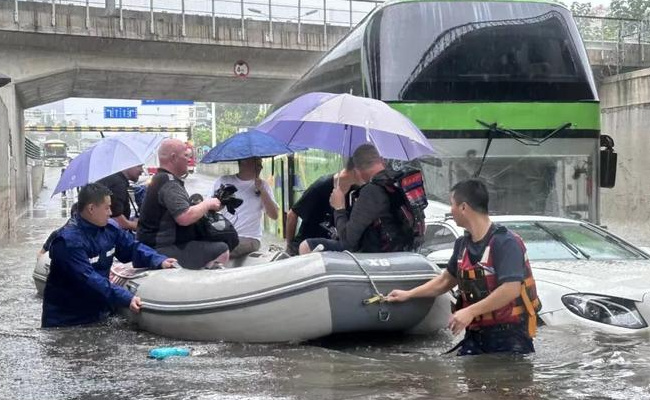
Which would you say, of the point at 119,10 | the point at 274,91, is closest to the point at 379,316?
the point at 119,10

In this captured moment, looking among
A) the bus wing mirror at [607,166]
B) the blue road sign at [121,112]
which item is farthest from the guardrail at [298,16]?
the blue road sign at [121,112]

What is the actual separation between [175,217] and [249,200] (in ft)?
5.34

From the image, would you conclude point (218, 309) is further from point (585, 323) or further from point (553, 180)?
point (553, 180)

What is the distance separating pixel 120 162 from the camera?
762 cm

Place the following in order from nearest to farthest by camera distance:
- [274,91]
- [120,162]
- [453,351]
→ [453,351] < [120,162] < [274,91]

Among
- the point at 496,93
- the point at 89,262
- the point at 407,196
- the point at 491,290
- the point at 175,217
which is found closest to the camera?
the point at 491,290

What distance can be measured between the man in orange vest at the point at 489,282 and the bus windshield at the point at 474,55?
4503 millimetres

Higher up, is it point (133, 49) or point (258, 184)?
point (133, 49)

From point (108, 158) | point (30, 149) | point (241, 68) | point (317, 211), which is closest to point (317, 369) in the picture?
point (317, 211)

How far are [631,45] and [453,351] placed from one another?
19.7 meters

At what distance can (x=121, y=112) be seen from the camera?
56.0m

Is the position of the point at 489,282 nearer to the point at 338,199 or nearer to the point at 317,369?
the point at 317,369

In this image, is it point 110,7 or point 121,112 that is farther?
point 121,112

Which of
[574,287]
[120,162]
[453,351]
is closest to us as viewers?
[453,351]
